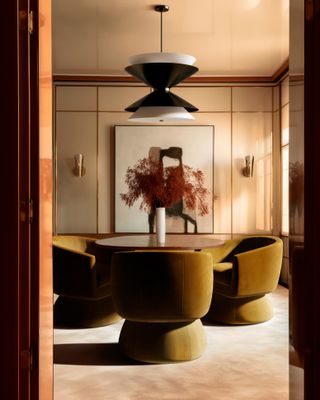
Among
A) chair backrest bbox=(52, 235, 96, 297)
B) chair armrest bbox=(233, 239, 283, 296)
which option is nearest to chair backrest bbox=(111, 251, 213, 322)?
chair backrest bbox=(52, 235, 96, 297)

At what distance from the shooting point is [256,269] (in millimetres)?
5289

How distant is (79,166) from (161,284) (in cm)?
450

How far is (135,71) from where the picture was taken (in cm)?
495

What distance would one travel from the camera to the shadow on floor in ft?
14.0

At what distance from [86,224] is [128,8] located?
3.72m

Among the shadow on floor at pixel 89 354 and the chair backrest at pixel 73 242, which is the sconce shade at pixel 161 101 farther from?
the shadow on floor at pixel 89 354

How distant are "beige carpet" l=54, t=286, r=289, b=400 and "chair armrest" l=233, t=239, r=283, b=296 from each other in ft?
1.36

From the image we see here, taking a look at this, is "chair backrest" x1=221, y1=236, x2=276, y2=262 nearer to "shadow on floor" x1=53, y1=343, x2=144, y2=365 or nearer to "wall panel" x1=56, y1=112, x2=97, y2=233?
"shadow on floor" x1=53, y1=343, x2=144, y2=365
